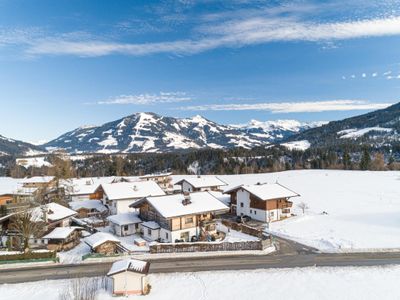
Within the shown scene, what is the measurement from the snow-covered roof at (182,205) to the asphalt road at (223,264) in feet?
24.9

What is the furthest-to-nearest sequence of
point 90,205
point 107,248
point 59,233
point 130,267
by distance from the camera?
point 90,205 → point 59,233 → point 107,248 → point 130,267

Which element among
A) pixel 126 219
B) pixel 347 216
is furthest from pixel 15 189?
pixel 347 216

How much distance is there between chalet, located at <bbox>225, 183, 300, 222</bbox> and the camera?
55094 millimetres

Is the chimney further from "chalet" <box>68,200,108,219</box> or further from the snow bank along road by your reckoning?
"chalet" <box>68,200,108,219</box>

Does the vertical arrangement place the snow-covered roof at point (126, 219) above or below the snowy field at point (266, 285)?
above

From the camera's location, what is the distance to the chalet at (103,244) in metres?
40.0

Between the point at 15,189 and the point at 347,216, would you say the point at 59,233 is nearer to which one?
the point at 347,216

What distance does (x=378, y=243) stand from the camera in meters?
41.2

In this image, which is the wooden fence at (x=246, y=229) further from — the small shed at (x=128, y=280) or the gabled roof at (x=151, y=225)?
the small shed at (x=128, y=280)

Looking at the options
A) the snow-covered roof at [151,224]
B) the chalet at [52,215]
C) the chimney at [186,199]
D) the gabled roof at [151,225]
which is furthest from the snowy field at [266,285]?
the chalet at [52,215]

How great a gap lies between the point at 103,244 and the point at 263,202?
2761cm

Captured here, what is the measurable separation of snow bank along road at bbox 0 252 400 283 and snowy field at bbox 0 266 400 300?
5.44 ft

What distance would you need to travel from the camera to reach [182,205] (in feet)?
153

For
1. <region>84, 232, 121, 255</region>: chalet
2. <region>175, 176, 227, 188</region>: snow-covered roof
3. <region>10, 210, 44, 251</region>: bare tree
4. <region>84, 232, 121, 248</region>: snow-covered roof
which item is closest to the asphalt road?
<region>84, 232, 121, 255</region>: chalet
